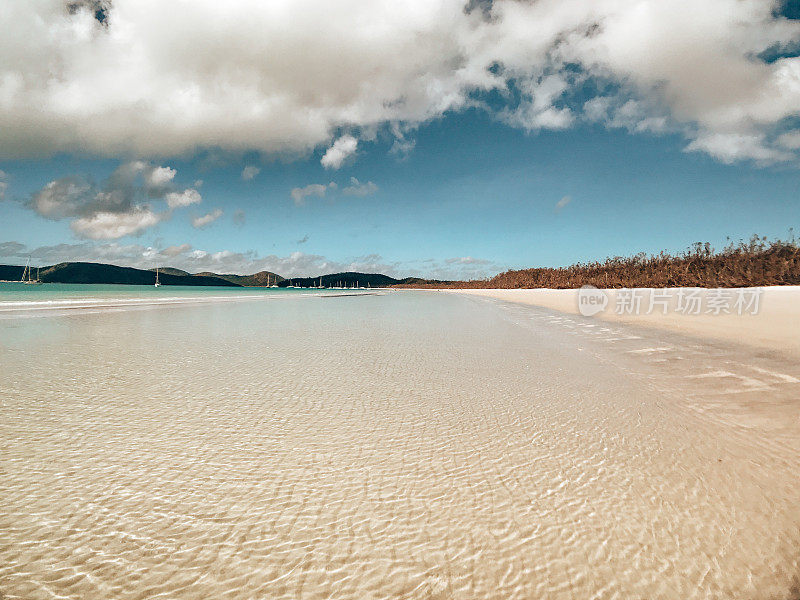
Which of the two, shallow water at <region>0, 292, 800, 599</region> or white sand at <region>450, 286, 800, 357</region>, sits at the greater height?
white sand at <region>450, 286, 800, 357</region>

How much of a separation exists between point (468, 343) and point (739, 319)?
26.5 feet

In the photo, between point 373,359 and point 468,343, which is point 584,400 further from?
point 468,343

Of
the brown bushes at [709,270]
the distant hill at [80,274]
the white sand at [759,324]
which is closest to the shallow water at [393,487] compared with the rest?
the white sand at [759,324]

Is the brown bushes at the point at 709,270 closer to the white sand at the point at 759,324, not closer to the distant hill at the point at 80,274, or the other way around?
the white sand at the point at 759,324

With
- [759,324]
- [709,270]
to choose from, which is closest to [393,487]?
[759,324]

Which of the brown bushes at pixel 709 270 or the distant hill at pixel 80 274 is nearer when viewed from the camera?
the brown bushes at pixel 709 270

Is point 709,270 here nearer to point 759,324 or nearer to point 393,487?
point 759,324

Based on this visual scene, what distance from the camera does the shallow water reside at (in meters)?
1.29

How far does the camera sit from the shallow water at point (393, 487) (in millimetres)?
1290

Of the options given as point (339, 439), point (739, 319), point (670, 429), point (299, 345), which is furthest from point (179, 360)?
point (739, 319)

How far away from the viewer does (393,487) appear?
184 cm

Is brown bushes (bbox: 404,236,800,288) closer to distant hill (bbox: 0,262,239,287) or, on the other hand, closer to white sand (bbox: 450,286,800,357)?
white sand (bbox: 450,286,800,357)

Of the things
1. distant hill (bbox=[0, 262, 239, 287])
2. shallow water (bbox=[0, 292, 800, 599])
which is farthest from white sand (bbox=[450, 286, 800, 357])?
distant hill (bbox=[0, 262, 239, 287])

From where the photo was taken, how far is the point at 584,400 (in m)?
3.40
